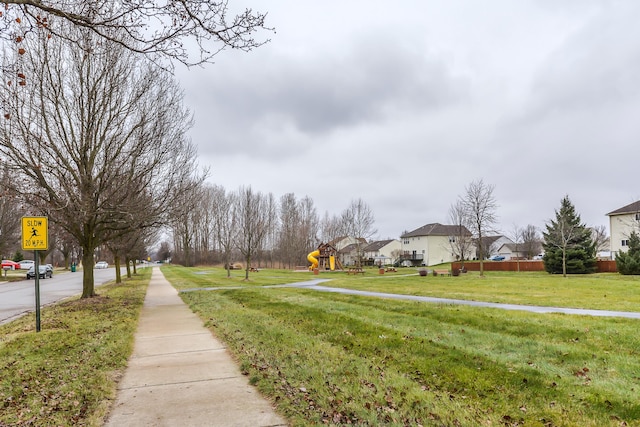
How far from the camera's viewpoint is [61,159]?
1448 centimetres

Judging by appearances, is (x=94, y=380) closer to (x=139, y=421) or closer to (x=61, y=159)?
(x=139, y=421)

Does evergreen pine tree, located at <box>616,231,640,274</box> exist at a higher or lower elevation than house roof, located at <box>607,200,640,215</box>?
lower

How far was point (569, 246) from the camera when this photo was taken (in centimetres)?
3900

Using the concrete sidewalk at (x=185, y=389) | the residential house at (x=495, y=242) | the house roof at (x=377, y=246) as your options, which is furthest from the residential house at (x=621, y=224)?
the concrete sidewalk at (x=185, y=389)

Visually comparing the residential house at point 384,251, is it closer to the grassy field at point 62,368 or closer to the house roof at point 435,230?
the house roof at point 435,230

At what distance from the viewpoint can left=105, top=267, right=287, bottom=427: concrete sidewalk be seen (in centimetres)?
464

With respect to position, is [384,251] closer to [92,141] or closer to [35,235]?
[92,141]

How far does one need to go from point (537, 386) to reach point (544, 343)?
2.55 m

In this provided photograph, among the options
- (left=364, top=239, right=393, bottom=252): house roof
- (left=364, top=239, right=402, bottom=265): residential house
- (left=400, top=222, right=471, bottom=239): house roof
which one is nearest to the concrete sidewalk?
(left=400, top=222, right=471, bottom=239): house roof

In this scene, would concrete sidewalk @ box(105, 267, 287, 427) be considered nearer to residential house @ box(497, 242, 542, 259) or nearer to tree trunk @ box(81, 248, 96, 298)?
tree trunk @ box(81, 248, 96, 298)

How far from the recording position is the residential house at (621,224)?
46844 millimetres

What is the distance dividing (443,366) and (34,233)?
30.2 feet

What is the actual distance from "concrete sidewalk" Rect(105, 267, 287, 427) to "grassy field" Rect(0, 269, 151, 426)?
26 centimetres

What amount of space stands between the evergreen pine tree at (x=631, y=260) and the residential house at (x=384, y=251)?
167 feet
